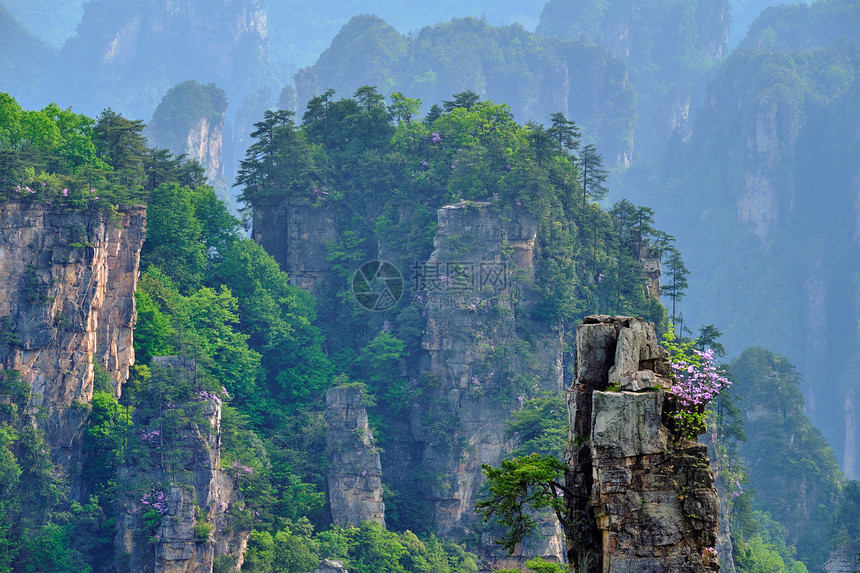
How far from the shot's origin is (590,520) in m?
24.2

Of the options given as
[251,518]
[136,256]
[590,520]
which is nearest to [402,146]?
[136,256]

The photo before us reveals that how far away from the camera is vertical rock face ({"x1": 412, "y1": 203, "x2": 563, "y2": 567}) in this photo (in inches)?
2264

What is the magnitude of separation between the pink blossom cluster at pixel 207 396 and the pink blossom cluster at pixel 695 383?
29.6 metres

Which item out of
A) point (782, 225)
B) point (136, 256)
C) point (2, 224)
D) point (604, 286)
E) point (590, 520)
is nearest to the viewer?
point (590, 520)

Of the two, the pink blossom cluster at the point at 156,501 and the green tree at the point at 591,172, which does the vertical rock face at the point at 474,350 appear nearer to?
the green tree at the point at 591,172

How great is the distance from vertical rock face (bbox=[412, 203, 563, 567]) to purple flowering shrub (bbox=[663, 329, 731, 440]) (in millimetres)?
33939

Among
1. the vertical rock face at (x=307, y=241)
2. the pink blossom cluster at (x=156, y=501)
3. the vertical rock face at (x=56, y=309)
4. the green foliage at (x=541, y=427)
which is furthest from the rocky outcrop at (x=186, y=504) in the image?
the vertical rock face at (x=307, y=241)

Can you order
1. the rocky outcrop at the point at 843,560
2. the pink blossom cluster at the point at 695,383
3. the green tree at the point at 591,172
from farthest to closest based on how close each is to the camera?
the rocky outcrop at the point at 843,560 → the green tree at the point at 591,172 → the pink blossom cluster at the point at 695,383

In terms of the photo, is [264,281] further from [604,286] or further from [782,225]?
[782,225]

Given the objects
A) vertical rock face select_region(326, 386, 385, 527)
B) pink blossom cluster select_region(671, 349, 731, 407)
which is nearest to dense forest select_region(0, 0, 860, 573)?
vertical rock face select_region(326, 386, 385, 527)

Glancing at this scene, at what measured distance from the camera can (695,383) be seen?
2330 cm

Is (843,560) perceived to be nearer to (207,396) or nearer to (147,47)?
(207,396)

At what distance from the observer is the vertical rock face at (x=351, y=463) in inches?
2099

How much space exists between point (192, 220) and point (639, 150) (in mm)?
112262
